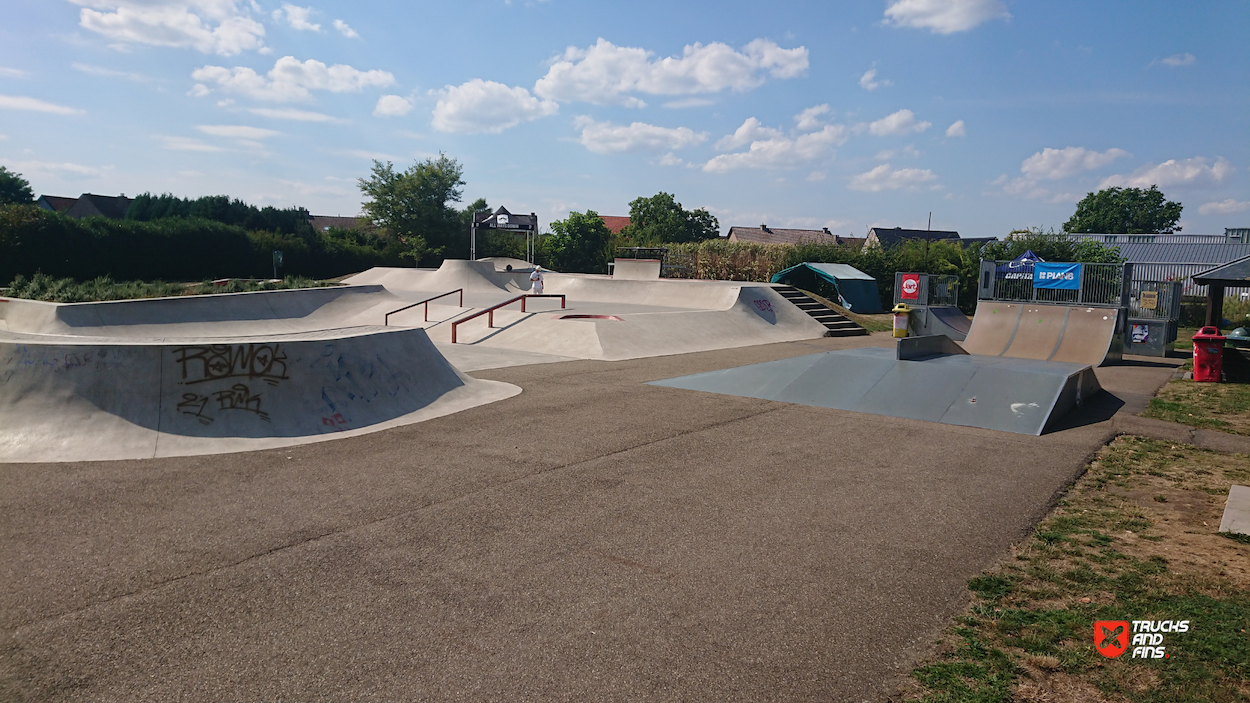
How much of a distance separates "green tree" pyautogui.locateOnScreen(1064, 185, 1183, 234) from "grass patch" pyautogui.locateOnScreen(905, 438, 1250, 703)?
95960 mm

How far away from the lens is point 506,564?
184 inches

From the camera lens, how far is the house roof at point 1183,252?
45.2m

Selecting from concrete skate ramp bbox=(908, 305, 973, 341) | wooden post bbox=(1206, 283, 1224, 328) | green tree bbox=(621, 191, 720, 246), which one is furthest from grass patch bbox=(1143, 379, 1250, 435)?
green tree bbox=(621, 191, 720, 246)

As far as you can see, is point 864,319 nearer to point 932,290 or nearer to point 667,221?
point 932,290

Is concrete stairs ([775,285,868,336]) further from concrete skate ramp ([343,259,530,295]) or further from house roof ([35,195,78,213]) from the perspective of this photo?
house roof ([35,195,78,213])

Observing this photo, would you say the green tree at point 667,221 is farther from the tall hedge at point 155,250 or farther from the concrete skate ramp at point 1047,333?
the concrete skate ramp at point 1047,333

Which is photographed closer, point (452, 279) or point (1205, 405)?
point (1205, 405)

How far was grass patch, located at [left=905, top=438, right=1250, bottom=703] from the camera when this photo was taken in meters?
3.28

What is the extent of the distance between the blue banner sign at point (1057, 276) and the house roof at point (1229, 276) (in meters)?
2.72

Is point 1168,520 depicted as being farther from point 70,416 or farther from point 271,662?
point 70,416

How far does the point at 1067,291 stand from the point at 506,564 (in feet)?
72.3

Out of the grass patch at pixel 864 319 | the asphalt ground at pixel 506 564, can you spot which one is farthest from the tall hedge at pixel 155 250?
the grass patch at pixel 864 319

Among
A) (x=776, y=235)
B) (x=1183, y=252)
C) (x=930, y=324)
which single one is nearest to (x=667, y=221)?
(x=776, y=235)

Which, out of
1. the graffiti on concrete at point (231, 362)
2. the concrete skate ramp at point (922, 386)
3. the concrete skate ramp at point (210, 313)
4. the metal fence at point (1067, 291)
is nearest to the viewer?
the graffiti on concrete at point (231, 362)
